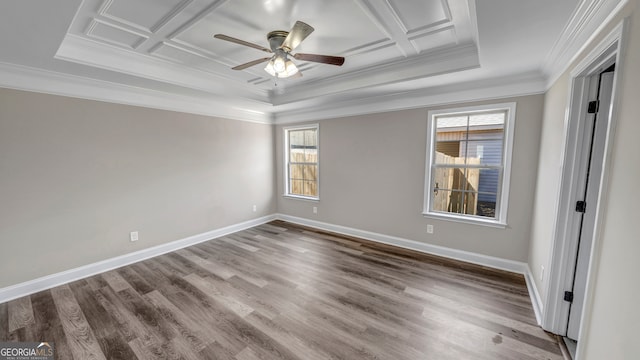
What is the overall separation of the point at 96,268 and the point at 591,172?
517 cm

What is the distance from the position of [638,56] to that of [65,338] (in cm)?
405

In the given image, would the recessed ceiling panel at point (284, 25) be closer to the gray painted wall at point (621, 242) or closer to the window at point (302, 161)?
the gray painted wall at point (621, 242)

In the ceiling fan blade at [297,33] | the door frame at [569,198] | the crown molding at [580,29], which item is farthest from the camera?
the ceiling fan blade at [297,33]

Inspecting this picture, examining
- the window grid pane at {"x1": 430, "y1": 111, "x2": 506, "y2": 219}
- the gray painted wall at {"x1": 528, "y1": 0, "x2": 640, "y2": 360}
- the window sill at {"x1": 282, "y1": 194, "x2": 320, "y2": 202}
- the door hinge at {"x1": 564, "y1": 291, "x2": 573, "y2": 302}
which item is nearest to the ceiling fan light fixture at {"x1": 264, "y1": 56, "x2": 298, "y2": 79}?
the gray painted wall at {"x1": 528, "y1": 0, "x2": 640, "y2": 360}

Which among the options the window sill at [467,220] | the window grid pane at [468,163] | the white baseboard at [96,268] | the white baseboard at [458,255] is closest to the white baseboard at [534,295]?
the white baseboard at [458,255]

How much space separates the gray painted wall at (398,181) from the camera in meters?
2.87

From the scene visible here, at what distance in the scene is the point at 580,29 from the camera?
1573 millimetres

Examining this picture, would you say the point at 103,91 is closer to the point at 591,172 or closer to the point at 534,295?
the point at 591,172

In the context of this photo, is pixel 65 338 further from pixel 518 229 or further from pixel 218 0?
pixel 518 229

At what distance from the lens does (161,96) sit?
3475 mm

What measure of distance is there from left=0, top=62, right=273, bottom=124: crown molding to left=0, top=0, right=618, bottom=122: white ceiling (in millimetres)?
12

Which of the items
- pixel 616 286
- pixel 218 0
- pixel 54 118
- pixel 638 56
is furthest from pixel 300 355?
pixel 54 118

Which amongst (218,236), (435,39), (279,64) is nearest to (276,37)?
(279,64)

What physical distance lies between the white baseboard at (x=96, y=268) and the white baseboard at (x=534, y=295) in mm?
4428
